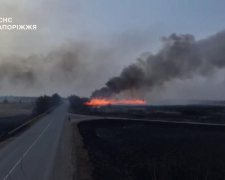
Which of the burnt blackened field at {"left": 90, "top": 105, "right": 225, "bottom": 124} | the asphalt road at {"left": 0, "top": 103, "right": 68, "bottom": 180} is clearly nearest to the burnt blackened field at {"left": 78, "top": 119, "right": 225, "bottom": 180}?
the asphalt road at {"left": 0, "top": 103, "right": 68, "bottom": 180}

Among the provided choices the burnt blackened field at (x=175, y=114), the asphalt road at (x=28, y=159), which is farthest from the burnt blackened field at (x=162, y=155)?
the burnt blackened field at (x=175, y=114)

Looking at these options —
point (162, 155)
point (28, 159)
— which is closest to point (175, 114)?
point (162, 155)

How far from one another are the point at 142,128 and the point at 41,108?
158 feet

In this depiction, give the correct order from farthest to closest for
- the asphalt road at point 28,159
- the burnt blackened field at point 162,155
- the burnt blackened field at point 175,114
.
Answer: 1. the burnt blackened field at point 175,114
2. the burnt blackened field at point 162,155
3. the asphalt road at point 28,159

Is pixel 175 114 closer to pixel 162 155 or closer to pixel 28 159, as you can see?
pixel 162 155

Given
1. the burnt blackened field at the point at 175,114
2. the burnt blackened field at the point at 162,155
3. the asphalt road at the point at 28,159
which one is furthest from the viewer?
the burnt blackened field at the point at 175,114

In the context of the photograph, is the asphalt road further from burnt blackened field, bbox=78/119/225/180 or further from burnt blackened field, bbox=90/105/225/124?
burnt blackened field, bbox=90/105/225/124

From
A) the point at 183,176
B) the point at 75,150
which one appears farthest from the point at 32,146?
the point at 183,176

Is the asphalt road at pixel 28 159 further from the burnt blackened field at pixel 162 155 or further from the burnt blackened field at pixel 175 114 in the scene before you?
the burnt blackened field at pixel 175 114

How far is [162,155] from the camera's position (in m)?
29.0

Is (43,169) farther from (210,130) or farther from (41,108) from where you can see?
(41,108)

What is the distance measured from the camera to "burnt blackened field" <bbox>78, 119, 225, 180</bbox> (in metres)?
21.1

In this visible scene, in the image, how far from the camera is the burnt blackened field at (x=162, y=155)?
21.1m

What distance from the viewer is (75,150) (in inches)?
1049
